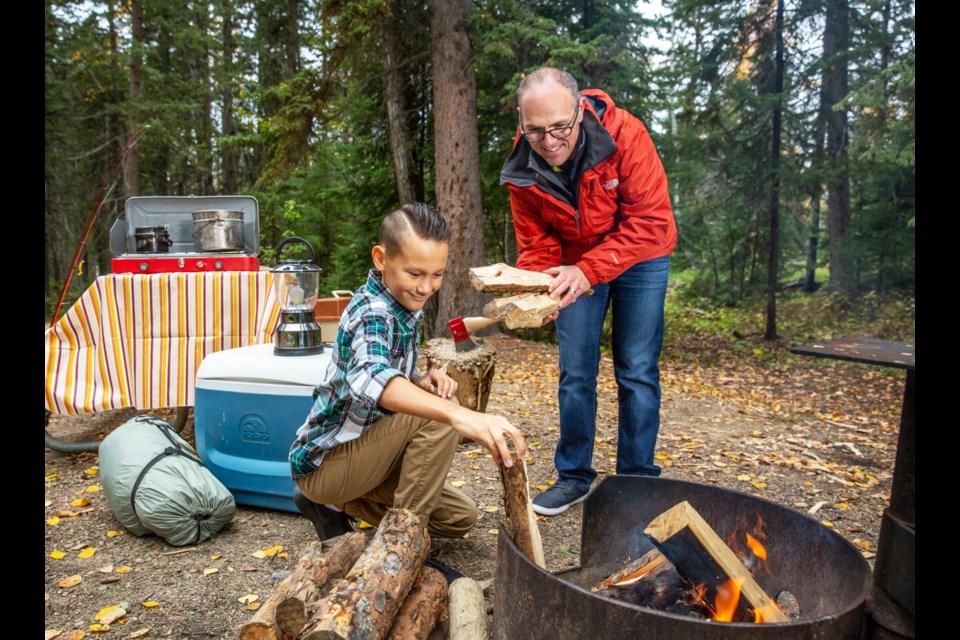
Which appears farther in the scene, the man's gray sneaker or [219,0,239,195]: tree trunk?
[219,0,239,195]: tree trunk

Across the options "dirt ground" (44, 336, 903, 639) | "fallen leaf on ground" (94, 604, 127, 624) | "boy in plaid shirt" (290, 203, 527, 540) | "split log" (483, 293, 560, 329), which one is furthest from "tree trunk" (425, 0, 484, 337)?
"fallen leaf on ground" (94, 604, 127, 624)

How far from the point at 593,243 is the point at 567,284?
40 centimetres

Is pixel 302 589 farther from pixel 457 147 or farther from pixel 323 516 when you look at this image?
pixel 457 147

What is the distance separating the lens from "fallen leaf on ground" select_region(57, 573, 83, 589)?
256 cm

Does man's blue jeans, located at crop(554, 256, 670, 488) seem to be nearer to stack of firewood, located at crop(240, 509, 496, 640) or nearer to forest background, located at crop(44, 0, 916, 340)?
stack of firewood, located at crop(240, 509, 496, 640)

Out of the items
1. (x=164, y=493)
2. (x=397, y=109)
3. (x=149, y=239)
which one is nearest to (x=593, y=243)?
(x=164, y=493)

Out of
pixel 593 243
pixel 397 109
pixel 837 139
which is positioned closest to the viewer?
pixel 593 243

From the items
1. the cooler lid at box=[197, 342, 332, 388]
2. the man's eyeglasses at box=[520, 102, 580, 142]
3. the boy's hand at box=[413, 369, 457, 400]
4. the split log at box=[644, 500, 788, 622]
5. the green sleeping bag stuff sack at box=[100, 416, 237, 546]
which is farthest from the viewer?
the cooler lid at box=[197, 342, 332, 388]

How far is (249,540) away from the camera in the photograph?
2963mm

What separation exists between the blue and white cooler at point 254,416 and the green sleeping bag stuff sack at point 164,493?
132mm

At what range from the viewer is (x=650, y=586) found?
184cm

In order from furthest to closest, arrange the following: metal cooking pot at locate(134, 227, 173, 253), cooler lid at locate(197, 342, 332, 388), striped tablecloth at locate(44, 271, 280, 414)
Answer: metal cooking pot at locate(134, 227, 173, 253) → striped tablecloth at locate(44, 271, 280, 414) → cooler lid at locate(197, 342, 332, 388)

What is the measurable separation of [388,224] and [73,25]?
15040 millimetres

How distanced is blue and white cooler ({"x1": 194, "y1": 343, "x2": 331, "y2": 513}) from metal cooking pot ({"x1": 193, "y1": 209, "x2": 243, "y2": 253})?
158 centimetres
